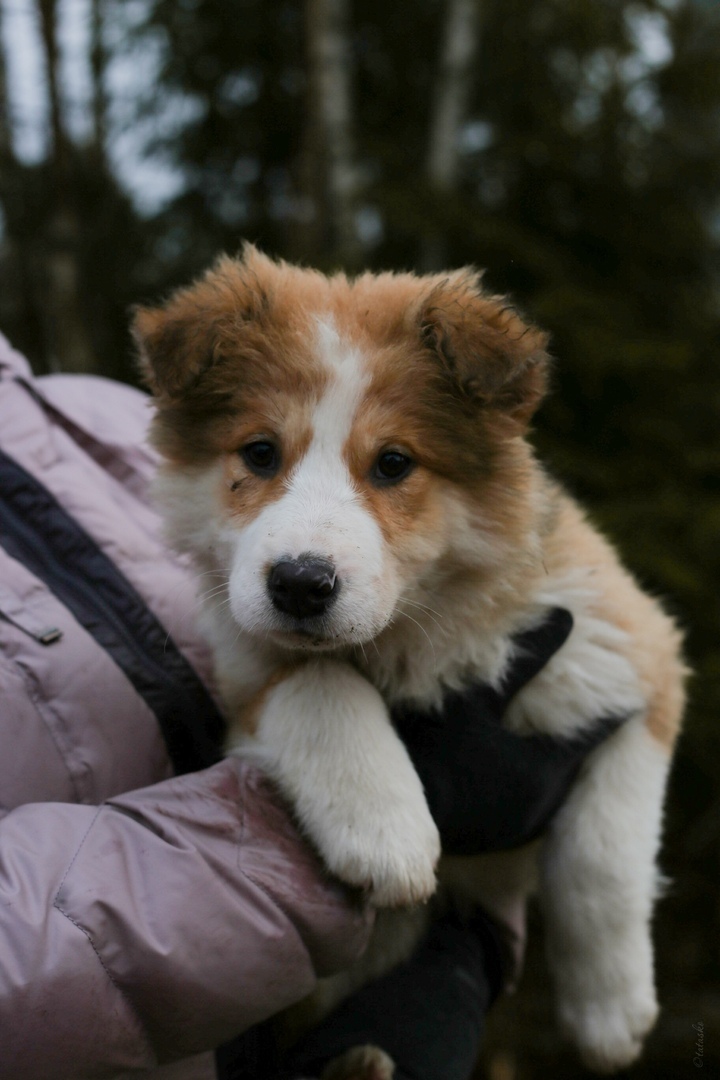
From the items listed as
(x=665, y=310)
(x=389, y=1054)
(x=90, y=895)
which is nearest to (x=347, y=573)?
(x=90, y=895)

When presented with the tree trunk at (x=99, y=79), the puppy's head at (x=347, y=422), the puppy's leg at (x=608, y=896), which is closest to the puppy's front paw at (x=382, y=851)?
the puppy's head at (x=347, y=422)

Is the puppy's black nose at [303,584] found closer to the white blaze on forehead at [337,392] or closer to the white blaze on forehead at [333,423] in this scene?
the white blaze on forehead at [333,423]

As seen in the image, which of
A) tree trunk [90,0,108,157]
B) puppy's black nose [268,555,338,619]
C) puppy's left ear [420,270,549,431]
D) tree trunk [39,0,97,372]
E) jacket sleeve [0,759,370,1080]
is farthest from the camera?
tree trunk [90,0,108,157]

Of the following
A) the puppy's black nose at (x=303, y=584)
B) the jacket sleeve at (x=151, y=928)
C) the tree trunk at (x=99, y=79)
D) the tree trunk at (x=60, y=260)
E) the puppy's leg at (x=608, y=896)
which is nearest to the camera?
the jacket sleeve at (x=151, y=928)

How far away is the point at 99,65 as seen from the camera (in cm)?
797

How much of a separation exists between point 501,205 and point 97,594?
513cm

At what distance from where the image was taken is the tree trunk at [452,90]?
22.0ft

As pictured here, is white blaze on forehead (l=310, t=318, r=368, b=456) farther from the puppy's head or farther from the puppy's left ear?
the puppy's left ear

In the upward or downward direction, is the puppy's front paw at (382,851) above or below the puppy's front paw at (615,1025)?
above

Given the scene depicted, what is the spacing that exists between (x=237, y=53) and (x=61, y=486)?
5.78 meters

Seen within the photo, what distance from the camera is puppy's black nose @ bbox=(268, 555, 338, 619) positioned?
2.10m

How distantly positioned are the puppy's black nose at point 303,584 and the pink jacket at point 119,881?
463mm

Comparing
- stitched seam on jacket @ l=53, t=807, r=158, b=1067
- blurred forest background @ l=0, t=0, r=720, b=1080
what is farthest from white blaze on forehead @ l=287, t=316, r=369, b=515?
blurred forest background @ l=0, t=0, r=720, b=1080

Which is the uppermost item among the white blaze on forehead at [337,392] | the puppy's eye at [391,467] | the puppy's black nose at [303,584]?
the white blaze on forehead at [337,392]
